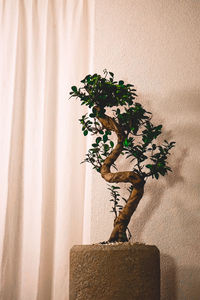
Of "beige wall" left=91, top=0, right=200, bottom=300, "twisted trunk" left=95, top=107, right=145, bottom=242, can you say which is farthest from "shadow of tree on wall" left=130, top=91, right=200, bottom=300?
"twisted trunk" left=95, top=107, right=145, bottom=242

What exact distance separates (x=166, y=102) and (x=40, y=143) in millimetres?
770

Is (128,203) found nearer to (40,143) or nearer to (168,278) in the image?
(168,278)

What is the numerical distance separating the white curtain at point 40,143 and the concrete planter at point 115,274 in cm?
61

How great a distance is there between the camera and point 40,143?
221 cm

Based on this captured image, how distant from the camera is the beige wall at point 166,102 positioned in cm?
186

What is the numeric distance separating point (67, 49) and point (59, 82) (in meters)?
0.21

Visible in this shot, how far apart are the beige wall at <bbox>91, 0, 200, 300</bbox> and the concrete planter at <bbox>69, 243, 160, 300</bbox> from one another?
450 millimetres

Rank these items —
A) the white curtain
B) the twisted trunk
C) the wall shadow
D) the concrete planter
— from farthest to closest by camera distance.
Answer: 1. the white curtain
2. the wall shadow
3. the twisted trunk
4. the concrete planter

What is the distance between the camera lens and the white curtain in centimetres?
204

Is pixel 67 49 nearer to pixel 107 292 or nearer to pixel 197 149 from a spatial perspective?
pixel 197 149

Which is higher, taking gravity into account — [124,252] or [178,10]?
[178,10]

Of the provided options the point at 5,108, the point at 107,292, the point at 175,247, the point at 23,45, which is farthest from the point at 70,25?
the point at 107,292

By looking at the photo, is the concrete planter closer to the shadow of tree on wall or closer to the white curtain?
the shadow of tree on wall

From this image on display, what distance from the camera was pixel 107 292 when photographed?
1395 millimetres
